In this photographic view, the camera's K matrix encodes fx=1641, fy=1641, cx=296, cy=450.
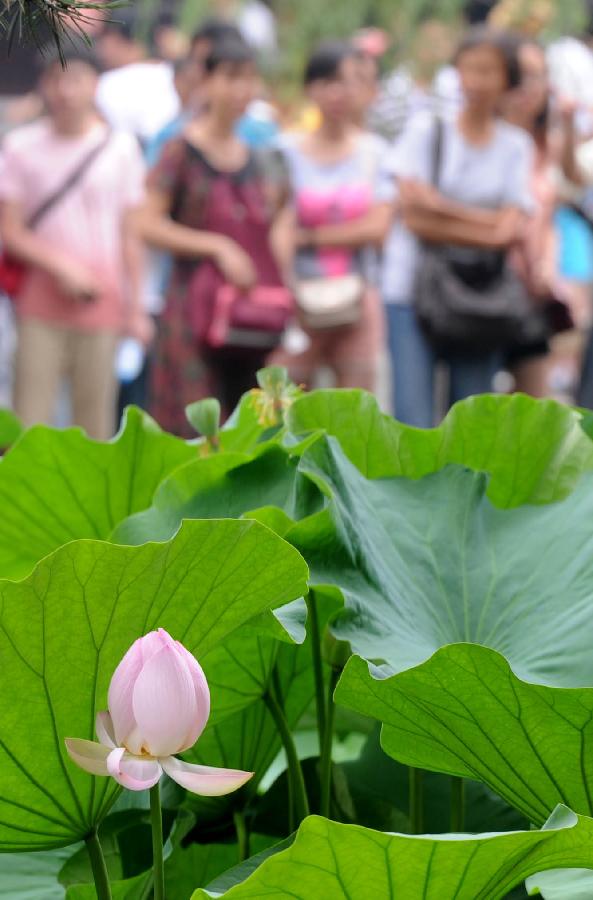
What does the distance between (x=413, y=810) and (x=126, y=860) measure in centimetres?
19

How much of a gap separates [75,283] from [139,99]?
Answer: 60.6 inches

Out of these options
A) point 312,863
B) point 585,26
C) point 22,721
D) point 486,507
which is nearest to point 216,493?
point 486,507

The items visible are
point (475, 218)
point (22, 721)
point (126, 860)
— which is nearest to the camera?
point (22, 721)

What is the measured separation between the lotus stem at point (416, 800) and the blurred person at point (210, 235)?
330 cm

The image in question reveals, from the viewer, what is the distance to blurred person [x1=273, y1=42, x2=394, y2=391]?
15.3 ft

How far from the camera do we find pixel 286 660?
1.14m

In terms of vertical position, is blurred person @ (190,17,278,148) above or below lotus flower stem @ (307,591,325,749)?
below

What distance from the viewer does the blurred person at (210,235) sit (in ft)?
14.2

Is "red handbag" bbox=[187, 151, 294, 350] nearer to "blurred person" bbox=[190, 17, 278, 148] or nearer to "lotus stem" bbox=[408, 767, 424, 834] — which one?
"blurred person" bbox=[190, 17, 278, 148]

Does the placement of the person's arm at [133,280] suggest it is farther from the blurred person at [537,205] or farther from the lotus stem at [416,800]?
the lotus stem at [416,800]

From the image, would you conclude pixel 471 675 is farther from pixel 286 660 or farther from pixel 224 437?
pixel 224 437

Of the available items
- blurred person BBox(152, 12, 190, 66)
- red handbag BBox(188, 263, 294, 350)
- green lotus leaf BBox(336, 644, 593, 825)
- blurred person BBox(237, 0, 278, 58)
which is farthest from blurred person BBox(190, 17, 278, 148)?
green lotus leaf BBox(336, 644, 593, 825)

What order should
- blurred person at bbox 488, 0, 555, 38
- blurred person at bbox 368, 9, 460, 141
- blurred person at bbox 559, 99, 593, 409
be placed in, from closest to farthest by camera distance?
blurred person at bbox 559, 99, 593, 409 < blurred person at bbox 368, 9, 460, 141 < blurred person at bbox 488, 0, 555, 38

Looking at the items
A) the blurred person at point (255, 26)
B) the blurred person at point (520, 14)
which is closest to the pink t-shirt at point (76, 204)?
the blurred person at point (255, 26)
